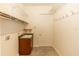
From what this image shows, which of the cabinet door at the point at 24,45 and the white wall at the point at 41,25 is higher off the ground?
the white wall at the point at 41,25

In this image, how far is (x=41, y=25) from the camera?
7035 mm

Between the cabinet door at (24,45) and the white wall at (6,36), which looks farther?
the cabinet door at (24,45)

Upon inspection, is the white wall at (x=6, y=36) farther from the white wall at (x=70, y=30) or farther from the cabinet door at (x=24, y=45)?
the white wall at (x=70, y=30)

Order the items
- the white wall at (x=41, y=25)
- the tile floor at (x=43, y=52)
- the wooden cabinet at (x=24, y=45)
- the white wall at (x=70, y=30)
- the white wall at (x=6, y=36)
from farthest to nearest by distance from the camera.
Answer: the white wall at (x=41, y=25) → the tile floor at (x=43, y=52) → the wooden cabinet at (x=24, y=45) → the white wall at (x=70, y=30) → the white wall at (x=6, y=36)

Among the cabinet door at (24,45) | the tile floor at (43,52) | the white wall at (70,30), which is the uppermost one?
the white wall at (70,30)

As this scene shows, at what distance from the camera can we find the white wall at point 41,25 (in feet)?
22.1

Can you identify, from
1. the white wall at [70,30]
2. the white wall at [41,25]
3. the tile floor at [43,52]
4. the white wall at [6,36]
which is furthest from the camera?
the white wall at [41,25]

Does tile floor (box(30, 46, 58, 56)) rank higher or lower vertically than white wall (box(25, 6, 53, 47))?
lower

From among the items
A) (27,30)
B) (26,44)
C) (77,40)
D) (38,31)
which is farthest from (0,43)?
(38,31)

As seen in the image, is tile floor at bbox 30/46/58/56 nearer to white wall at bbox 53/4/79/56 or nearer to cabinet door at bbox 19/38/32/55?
cabinet door at bbox 19/38/32/55

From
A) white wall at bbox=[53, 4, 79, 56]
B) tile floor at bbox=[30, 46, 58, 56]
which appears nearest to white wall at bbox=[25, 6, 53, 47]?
tile floor at bbox=[30, 46, 58, 56]

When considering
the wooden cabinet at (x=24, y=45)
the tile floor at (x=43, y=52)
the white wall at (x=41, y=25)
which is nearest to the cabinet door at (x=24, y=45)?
the wooden cabinet at (x=24, y=45)

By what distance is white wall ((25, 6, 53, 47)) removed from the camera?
266 inches

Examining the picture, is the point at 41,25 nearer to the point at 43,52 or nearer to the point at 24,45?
the point at 43,52
